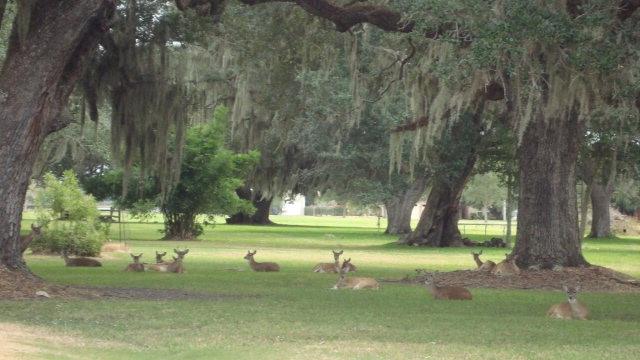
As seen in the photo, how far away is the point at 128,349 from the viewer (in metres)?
10.7

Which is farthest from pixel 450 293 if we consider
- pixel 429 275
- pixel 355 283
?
pixel 355 283

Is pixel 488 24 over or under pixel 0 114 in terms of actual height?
over

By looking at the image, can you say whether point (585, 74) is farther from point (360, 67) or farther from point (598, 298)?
point (360, 67)

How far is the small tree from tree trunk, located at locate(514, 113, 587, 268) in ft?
60.3

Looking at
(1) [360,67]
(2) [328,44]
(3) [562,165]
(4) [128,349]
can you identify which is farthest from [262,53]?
(4) [128,349]

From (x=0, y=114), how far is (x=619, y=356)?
9370 millimetres

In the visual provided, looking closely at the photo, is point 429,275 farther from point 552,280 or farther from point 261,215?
point 261,215

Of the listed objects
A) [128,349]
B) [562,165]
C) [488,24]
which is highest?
[488,24]

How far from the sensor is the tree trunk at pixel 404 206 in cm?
4081

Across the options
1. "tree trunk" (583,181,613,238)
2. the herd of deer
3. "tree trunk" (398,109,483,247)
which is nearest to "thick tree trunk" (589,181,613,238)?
"tree trunk" (583,181,613,238)

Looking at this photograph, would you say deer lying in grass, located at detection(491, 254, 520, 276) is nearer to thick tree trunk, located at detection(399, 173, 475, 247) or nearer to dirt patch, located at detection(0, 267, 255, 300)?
dirt patch, located at detection(0, 267, 255, 300)

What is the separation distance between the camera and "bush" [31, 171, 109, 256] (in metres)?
26.0

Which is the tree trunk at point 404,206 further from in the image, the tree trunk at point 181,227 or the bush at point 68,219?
the bush at point 68,219

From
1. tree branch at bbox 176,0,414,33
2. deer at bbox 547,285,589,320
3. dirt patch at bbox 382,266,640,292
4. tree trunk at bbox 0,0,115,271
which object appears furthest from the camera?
dirt patch at bbox 382,266,640,292
